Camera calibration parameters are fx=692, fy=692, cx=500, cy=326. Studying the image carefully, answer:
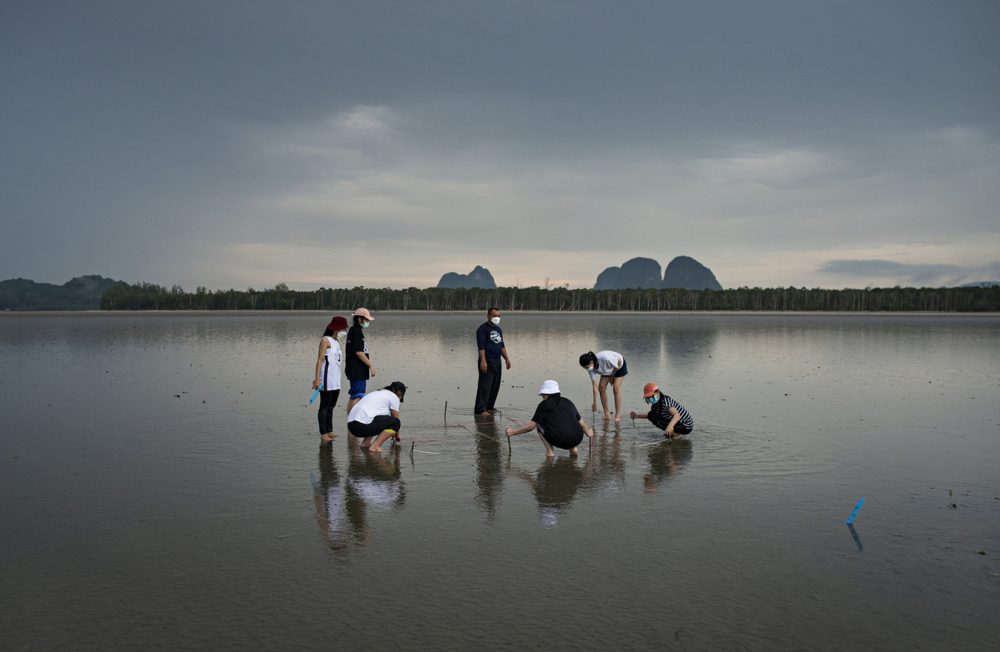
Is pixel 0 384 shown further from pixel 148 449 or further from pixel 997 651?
pixel 997 651

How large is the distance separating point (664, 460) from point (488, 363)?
511cm

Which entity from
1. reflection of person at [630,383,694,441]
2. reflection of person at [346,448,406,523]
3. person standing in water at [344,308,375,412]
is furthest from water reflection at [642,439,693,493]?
person standing in water at [344,308,375,412]

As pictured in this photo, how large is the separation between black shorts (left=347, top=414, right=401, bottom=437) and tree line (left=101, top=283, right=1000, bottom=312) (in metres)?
129

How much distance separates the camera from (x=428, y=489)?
824 centimetres

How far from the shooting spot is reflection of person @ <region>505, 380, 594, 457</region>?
9.85 metres

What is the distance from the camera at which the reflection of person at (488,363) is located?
14.0 meters

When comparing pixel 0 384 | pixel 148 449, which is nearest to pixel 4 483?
pixel 148 449

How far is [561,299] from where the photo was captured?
14875 centimetres

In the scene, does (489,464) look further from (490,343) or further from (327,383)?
(490,343)

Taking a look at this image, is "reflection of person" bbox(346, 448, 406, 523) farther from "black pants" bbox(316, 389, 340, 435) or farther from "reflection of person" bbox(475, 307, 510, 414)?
"reflection of person" bbox(475, 307, 510, 414)

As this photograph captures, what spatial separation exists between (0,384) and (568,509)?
17.8 metres

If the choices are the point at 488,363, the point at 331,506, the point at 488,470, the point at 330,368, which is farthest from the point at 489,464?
the point at 488,363

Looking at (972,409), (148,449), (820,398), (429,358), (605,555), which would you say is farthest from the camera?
(429,358)

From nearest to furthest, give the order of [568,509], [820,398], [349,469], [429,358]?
[568,509] < [349,469] < [820,398] < [429,358]
